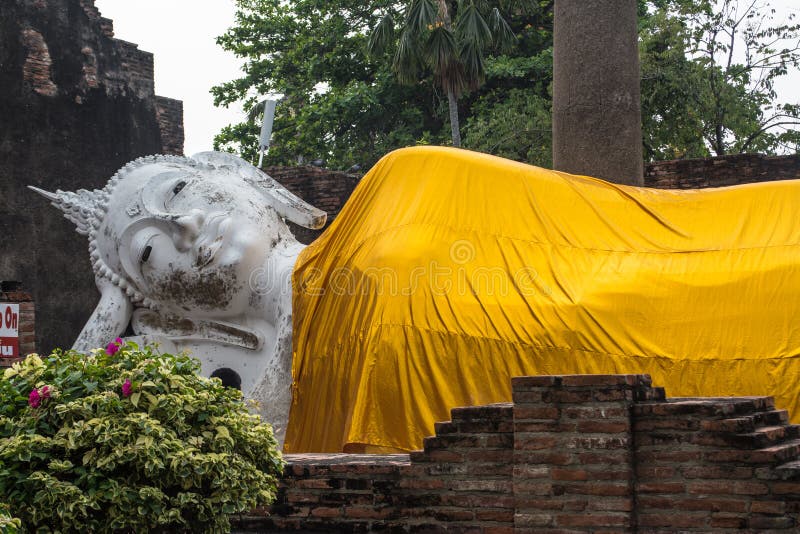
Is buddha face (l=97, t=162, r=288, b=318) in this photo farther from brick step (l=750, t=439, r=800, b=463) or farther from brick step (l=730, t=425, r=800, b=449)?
brick step (l=750, t=439, r=800, b=463)

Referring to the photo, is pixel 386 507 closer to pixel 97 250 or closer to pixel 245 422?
pixel 245 422

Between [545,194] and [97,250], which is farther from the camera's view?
[97,250]

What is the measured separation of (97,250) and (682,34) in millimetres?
12983

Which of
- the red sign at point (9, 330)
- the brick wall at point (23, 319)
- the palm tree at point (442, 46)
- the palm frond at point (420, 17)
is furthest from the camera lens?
the palm tree at point (442, 46)

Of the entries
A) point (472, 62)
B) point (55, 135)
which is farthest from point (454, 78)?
point (55, 135)

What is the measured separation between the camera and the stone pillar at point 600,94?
27.3 feet

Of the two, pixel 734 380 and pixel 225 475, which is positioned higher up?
pixel 734 380

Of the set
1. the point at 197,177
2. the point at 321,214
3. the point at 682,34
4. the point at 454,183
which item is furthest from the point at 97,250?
the point at 682,34

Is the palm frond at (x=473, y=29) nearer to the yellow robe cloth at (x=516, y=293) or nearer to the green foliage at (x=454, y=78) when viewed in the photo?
the green foliage at (x=454, y=78)

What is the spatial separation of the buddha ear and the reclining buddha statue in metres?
0.01

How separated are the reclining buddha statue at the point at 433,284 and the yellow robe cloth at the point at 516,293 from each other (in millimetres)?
11

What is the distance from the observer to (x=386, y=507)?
4.77 m

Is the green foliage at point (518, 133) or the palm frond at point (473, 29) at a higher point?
the palm frond at point (473, 29)

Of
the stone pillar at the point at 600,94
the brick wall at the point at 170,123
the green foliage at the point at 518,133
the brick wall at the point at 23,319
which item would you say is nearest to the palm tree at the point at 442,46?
the green foliage at the point at 518,133
